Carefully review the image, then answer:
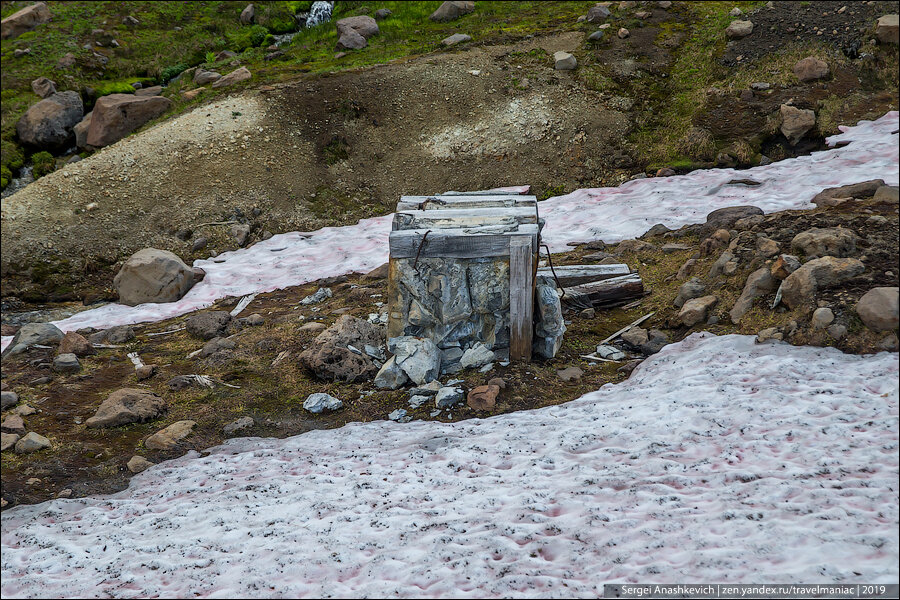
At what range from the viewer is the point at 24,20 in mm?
24984

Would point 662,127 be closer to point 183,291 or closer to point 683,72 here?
point 683,72

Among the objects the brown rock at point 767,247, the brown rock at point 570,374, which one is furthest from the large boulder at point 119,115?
the brown rock at point 767,247

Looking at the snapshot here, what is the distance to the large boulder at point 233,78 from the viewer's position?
20716 millimetres

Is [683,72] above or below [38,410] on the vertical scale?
above

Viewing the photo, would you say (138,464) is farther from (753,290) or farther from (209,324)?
(753,290)

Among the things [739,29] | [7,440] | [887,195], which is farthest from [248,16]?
[887,195]

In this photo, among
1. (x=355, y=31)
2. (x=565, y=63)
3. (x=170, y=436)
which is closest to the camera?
(x=170, y=436)

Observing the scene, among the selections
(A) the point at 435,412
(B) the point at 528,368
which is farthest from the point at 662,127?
(A) the point at 435,412

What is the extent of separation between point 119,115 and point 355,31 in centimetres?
849

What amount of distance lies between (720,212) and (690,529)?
716cm

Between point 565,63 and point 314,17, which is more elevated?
point 314,17

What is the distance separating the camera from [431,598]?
4.87 metres

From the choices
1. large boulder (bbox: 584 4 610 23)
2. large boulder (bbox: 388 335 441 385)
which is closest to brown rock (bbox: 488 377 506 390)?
large boulder (bbox: 388 335 441 385)

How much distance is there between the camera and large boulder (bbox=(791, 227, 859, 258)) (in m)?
7.76
